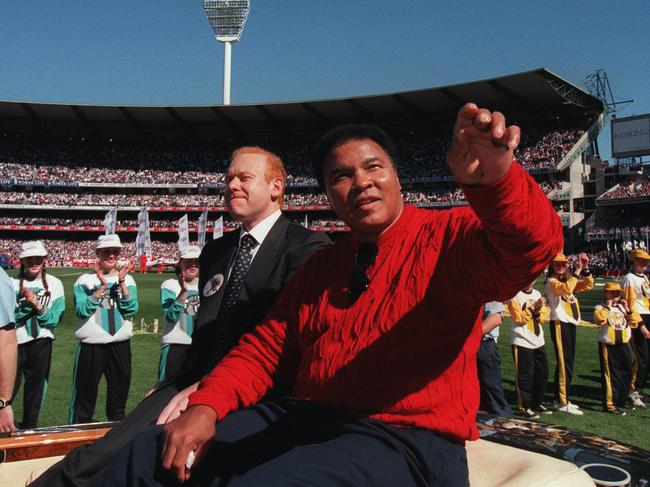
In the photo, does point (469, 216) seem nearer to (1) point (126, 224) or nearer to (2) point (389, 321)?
(2) point (389, 321)

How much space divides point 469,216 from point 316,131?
166 ft

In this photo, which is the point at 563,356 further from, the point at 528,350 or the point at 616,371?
the point at 616,371

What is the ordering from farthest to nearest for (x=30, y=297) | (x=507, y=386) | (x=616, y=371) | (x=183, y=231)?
(x=183, y=231) → (x=507, y=386) → (x=616, y=371) → (x=30, y=297)

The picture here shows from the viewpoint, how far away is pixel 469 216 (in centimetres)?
156

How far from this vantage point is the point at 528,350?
6.58 m

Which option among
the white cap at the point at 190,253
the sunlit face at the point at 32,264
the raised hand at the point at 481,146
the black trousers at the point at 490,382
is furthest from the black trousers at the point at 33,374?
the raised hand at the point at 481,146

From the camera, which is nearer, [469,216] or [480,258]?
[480,258]

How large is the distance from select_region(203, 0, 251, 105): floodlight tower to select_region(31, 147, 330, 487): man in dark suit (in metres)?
51.8

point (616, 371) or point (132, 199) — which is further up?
point (132, 199)

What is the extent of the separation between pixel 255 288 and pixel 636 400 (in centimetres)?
689

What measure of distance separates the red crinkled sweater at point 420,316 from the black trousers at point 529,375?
542cm

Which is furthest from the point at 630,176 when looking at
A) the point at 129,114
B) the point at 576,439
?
the point at 576,439

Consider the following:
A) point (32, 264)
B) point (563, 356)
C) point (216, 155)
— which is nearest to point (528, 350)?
point (563, 356)

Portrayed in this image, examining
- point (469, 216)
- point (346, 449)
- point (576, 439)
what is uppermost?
point (469, 216)
